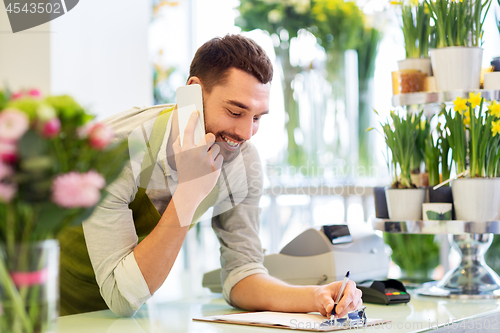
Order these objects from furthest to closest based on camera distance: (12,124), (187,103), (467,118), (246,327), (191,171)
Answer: (467,118) < (187,103) < (191,171) < (246,327) < (12,124)

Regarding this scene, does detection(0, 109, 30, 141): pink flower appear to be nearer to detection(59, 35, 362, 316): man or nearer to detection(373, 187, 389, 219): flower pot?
detection(59, 35, 362, 316): man

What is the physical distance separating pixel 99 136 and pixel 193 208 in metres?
0.61

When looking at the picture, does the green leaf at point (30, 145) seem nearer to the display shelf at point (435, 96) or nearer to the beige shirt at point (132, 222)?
the beige shirt at point (132, 222)

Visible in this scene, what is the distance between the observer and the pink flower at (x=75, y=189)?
1.44ft

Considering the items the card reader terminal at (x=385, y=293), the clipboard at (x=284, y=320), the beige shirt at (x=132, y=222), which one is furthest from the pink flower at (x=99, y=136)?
the card reader terminal at (x=385, y=293)

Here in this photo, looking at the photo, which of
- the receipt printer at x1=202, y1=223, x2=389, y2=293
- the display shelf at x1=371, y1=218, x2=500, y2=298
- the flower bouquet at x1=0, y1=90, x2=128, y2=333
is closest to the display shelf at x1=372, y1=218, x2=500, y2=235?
the display shelf at x1=371, y1=218, x2=500, y2=298

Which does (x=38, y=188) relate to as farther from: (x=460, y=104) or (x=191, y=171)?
(x=460, y=104)

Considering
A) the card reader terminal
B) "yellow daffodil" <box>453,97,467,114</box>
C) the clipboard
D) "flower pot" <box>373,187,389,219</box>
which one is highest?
"yellow daffodil" <box>453,97,467,114</box>

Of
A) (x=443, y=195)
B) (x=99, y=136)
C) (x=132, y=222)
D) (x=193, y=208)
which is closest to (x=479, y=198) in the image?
(x=443, y=195)

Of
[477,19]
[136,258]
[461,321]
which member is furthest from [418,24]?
[136,258]

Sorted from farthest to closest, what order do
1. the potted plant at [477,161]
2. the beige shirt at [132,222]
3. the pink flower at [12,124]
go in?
the potted plant at [477,161]
the beige shirt at [132,222]
the pink flower at [12,124]

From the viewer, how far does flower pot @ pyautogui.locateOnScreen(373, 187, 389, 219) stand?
1.40m

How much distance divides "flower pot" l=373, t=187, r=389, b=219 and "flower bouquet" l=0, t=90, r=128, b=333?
105 centimetres

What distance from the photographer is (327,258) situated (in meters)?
1.30
